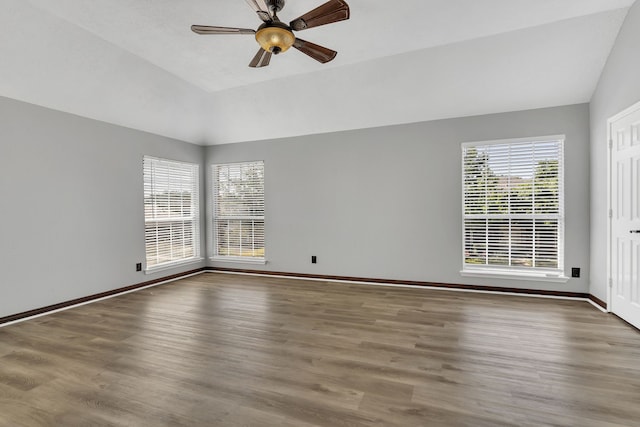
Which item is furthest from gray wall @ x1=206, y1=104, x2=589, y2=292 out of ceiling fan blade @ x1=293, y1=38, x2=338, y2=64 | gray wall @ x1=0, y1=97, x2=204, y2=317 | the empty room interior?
ceiling fan blade @ x1=293, y1=38, x2=338, y2=64

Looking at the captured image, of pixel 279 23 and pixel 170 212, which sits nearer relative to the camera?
pixel 279 23

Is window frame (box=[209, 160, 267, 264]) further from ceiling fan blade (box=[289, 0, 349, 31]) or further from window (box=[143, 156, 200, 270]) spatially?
ceiling fan blade (box=[289, 0, 349, 31])

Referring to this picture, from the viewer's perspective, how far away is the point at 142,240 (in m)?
4.90

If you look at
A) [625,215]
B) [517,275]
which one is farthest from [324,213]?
[625,215]

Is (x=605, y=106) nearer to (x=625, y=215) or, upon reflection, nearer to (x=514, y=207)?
(x=625, y=215)

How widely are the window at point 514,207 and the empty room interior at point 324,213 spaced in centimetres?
3

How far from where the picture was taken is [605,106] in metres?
3.53

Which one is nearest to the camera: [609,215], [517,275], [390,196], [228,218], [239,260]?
[609,215]

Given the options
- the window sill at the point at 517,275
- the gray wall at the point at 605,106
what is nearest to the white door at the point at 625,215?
the gray wall at the point at 605,106

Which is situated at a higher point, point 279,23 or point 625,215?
point 279,23

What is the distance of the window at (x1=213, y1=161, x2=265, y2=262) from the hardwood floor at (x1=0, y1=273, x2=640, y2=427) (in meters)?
2.00

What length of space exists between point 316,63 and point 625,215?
12.4ft

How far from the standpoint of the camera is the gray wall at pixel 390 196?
159 inches

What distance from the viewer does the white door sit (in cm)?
302
